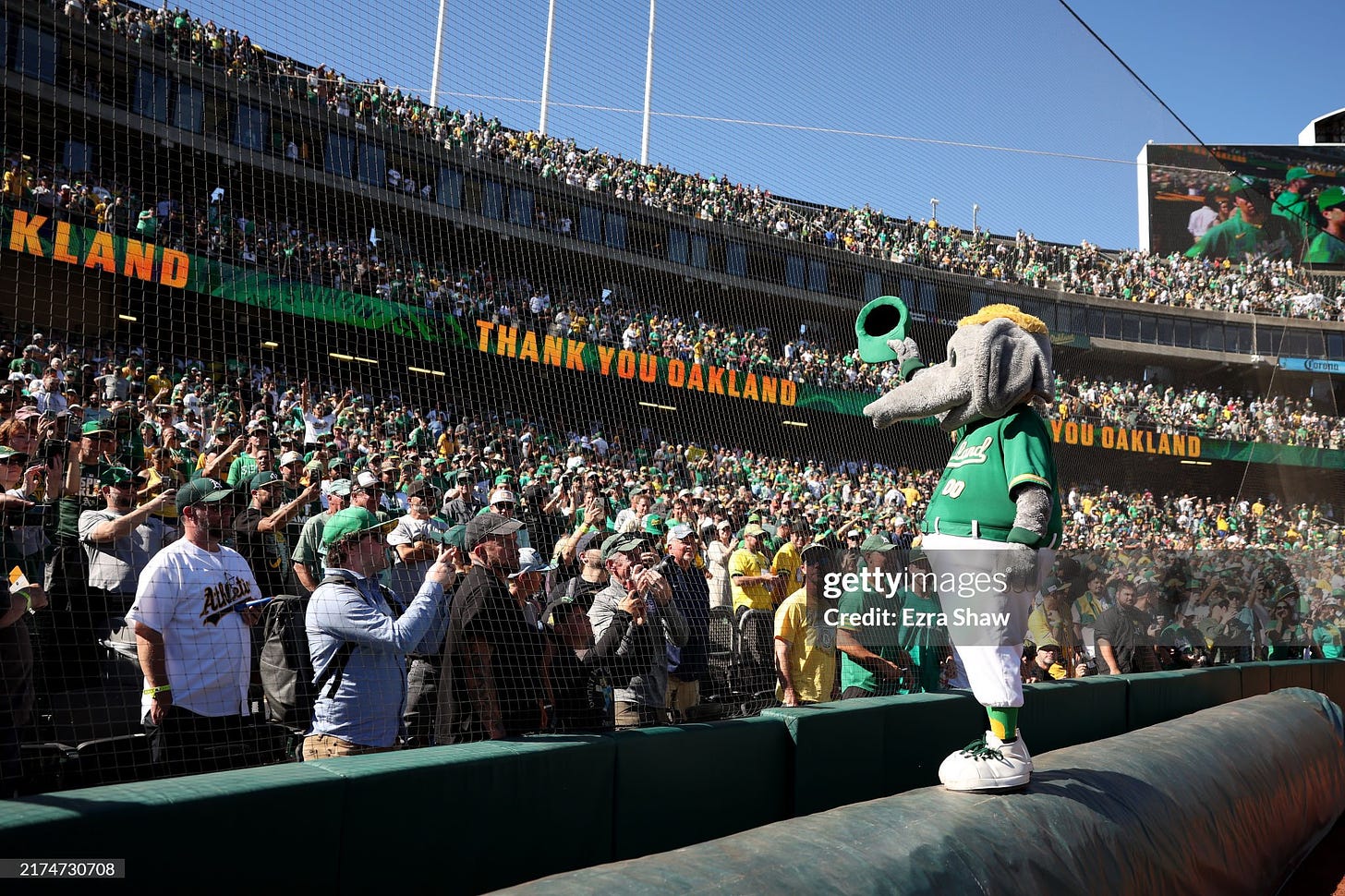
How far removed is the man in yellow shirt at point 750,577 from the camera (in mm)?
6684

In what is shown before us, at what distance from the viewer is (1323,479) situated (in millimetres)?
9258

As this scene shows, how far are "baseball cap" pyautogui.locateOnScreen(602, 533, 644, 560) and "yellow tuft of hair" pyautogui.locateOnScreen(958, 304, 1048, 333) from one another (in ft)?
8.19

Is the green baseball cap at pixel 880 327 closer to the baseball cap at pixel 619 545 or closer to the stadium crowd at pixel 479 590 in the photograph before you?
the stadium crowd at pixel 479 590

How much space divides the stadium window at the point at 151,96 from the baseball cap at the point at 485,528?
21.2ft

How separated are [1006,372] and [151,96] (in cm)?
958

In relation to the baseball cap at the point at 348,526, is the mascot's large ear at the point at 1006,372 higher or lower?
higher

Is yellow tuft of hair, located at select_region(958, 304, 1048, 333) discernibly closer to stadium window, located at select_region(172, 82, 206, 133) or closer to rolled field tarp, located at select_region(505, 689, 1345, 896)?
rolled field tarp, located at select_region(505, 689, 1345, 896)

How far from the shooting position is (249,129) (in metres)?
11.4

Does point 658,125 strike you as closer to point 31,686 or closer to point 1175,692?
point 1175,692

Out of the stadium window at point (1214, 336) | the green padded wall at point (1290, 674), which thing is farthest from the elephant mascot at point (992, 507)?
the stadium window at point (1214, 336)

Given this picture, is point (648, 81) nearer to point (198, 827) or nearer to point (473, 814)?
point (473, 814)

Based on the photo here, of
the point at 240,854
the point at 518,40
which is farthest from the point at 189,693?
the point at 518,40

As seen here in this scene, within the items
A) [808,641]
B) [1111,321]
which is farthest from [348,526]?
[1111,321]

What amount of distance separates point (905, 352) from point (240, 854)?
242 cm
